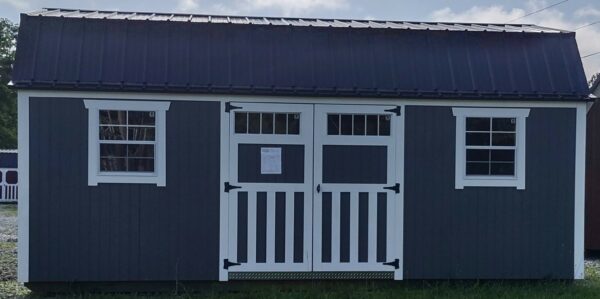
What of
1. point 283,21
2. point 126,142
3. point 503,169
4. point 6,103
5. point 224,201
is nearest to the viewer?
point 126,142

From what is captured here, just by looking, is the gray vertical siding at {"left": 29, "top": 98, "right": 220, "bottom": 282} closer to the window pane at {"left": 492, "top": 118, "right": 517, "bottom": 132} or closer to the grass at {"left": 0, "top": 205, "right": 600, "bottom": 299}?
the grass at {"left": 0, "top": 205, "right": 600, "bottom": 299}

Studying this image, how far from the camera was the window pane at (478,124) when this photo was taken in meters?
7.55

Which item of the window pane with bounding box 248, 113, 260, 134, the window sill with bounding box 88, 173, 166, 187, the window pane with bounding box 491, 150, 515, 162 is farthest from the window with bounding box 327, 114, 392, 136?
the window sill with bounding box 88, 173, 166, 187

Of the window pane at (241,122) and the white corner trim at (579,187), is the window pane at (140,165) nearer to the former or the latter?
the window pane at (241,122)

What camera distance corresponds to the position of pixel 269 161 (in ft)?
24.0

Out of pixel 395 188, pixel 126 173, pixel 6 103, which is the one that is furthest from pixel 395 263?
pixel 6 103

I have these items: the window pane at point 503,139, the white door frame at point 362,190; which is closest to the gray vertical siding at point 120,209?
the white door frame at point 362,190

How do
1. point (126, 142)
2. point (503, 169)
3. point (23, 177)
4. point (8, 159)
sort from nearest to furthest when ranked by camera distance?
1. point (23, 177)
2. point (126, 142)
3. point (503, 169)
4. point (8, 159)

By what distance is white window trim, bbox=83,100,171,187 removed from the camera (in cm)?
714

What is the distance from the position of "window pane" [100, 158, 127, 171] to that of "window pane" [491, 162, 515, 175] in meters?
3.96

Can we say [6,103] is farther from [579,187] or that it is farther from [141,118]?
[579,187]

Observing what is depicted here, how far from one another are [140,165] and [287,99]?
5.53ft

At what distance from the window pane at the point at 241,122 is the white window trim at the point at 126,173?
2.42 ft

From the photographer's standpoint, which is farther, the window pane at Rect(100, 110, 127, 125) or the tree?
the tree
